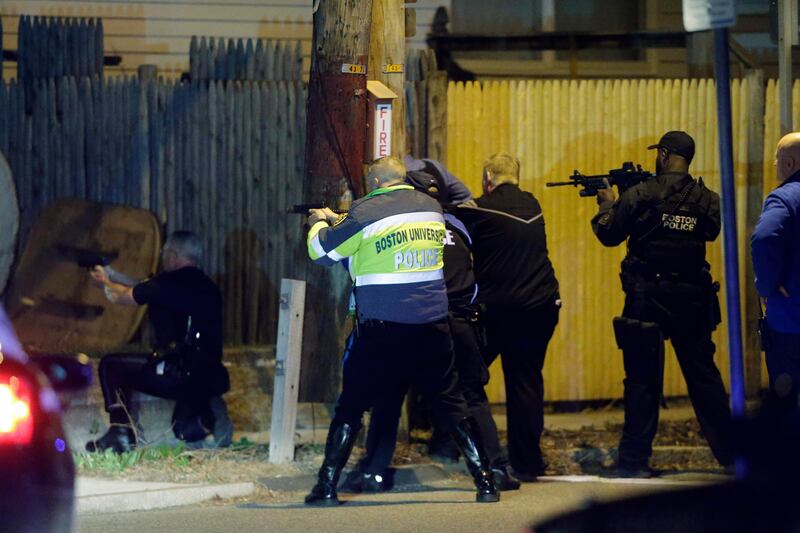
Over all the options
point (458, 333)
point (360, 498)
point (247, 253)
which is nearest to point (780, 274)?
point (458, 333)

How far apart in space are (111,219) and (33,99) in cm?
121

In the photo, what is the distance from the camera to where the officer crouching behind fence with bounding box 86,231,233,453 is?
9.06m

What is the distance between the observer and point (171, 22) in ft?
39.9

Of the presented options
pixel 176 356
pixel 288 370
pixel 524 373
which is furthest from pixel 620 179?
pixel 176 356

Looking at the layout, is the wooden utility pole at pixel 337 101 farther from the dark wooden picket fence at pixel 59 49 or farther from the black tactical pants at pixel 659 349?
the dark wooden picket fence at pixel 59 49

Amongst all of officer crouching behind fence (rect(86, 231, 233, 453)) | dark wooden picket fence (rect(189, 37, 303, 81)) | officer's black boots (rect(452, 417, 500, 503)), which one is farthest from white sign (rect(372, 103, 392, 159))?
Answer: dark wooden picket fence (rect(189, 37, 303, 81))

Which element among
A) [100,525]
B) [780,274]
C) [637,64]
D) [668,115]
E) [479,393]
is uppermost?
[637,64]

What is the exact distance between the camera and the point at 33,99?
10773 millimetres

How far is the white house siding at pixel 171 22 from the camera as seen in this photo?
1189cm

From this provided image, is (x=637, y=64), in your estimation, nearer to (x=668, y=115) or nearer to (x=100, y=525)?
(x=668, y=115)

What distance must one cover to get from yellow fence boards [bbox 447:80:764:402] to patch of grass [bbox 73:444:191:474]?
A: 2.71 meters

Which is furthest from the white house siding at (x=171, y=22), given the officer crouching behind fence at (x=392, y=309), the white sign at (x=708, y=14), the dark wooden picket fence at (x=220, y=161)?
the white sign at (x=708, y=14)

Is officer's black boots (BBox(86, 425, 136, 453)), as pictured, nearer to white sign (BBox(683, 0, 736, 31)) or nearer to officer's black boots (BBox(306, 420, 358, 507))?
officer's black boots (BBox(306, 420, 358, 507))

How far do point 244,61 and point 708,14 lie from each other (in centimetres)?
563
